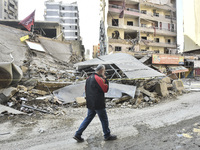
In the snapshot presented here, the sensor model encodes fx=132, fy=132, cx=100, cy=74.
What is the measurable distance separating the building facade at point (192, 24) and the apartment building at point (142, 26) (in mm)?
22519

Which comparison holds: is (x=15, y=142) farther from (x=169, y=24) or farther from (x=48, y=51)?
(x=169, y=24)

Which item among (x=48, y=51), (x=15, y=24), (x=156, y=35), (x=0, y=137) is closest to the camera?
(x=0, y=137)

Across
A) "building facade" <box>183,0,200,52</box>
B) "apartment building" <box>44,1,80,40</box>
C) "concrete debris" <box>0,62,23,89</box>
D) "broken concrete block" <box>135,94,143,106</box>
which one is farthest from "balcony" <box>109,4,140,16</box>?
"apartment building" <box>44,1,80,40</box>

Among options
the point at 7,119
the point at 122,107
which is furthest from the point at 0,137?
the point at 122,107

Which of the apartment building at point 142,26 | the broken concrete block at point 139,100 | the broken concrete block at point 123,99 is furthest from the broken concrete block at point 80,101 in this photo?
the apartment building at point 142,26

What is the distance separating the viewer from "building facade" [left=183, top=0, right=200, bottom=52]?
5.87 ft

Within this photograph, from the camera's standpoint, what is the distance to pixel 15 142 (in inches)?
119

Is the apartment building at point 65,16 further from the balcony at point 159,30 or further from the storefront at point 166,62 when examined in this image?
the storefront at point 166,62

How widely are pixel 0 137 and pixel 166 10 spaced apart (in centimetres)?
3652

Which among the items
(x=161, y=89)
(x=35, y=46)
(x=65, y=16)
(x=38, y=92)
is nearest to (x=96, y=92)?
(x=38, y=92)

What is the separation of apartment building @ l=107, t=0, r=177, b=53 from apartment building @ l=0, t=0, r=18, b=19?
3907cm

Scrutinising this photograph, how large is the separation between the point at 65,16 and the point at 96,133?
63.0 m

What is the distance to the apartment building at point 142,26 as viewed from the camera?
25525 mm

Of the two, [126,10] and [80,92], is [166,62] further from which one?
[80,92]
